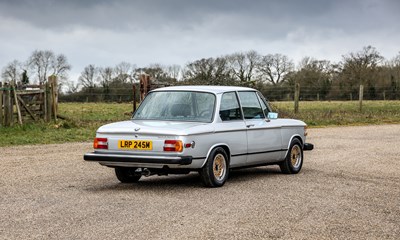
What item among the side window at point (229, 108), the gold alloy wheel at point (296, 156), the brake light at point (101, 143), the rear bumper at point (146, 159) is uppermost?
the side window at point (229, 108)

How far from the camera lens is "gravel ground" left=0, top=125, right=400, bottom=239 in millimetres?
6797

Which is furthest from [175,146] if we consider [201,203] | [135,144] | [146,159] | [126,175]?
[126,175]

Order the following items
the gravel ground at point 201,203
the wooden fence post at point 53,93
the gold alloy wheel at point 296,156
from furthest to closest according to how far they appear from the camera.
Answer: the wooden fence post at point 53,93
the gold alloy wheel at point 296,156
the gravel ground at point 201,203

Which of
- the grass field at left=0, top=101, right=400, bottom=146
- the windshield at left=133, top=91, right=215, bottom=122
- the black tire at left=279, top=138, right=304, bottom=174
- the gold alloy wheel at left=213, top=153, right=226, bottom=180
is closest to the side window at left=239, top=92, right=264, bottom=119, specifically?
the windshield at left=133, top=91, right=215, bottom=122

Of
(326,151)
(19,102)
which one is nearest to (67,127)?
(19,102)

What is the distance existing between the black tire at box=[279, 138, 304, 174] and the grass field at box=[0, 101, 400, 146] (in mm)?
9274

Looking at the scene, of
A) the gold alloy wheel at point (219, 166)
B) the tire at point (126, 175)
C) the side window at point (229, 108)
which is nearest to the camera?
the gold alloy wheel at point (219, 166)

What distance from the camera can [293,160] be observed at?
1204cm

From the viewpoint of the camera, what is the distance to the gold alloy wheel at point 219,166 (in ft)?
32.5

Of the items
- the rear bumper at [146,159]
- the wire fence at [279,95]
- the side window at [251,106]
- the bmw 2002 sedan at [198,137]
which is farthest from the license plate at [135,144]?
the wire fence at [279,95]

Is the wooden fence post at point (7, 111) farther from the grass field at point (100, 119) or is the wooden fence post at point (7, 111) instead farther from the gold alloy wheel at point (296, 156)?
the gold alloy wheel at point (296, 156)

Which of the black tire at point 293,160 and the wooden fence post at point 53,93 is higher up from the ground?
the wooden fence post at point 53,93

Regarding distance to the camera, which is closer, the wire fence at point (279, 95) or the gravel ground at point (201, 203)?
the gravel ground at point (201, 203)

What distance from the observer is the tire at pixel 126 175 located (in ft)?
33.9
